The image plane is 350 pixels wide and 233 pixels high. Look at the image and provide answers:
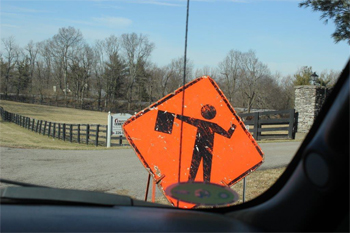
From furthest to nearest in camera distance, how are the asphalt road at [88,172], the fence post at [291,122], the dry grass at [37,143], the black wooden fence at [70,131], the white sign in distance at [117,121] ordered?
the black wooden fence at [70,131]
the white sign in distance at [117,121]
the dry grass at [37,143]
the fence post at [291,122]
the asphalt road at [88,172]

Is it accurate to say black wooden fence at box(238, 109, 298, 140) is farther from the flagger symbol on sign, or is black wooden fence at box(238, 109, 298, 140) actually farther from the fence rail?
the flagger symbol on sign

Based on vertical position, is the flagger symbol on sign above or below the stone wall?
below

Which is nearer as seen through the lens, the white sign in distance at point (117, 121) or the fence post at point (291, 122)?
the fence post at point (291, 122)

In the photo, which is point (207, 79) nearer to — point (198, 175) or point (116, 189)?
point (198, 175)

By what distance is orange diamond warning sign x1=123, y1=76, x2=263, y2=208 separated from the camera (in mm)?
3693

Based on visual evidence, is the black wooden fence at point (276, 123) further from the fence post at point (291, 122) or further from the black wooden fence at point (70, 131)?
the black wooden fence at point (70, 131)

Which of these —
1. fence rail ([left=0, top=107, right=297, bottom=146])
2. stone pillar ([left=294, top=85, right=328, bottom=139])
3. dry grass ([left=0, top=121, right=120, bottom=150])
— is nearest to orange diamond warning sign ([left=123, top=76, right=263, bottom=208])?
stone pillar ([left=294, top=85, right=328, bottom=139])

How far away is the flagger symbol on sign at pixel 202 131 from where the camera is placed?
369cm

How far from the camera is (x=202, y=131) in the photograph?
12.2 ft

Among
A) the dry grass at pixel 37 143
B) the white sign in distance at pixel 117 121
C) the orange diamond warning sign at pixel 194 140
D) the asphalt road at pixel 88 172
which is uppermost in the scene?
the orange diamond warning sign at pixel 194 140

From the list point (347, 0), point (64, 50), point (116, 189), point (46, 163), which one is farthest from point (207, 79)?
point (46, 163)

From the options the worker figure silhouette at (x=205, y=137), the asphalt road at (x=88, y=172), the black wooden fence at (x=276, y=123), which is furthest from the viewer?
the black wooden fence at (x=276, y=123)

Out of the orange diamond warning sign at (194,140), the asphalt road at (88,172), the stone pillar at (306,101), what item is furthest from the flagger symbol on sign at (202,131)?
the stone pillar at (306,101)

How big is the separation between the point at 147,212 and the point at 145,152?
6.36 feet
